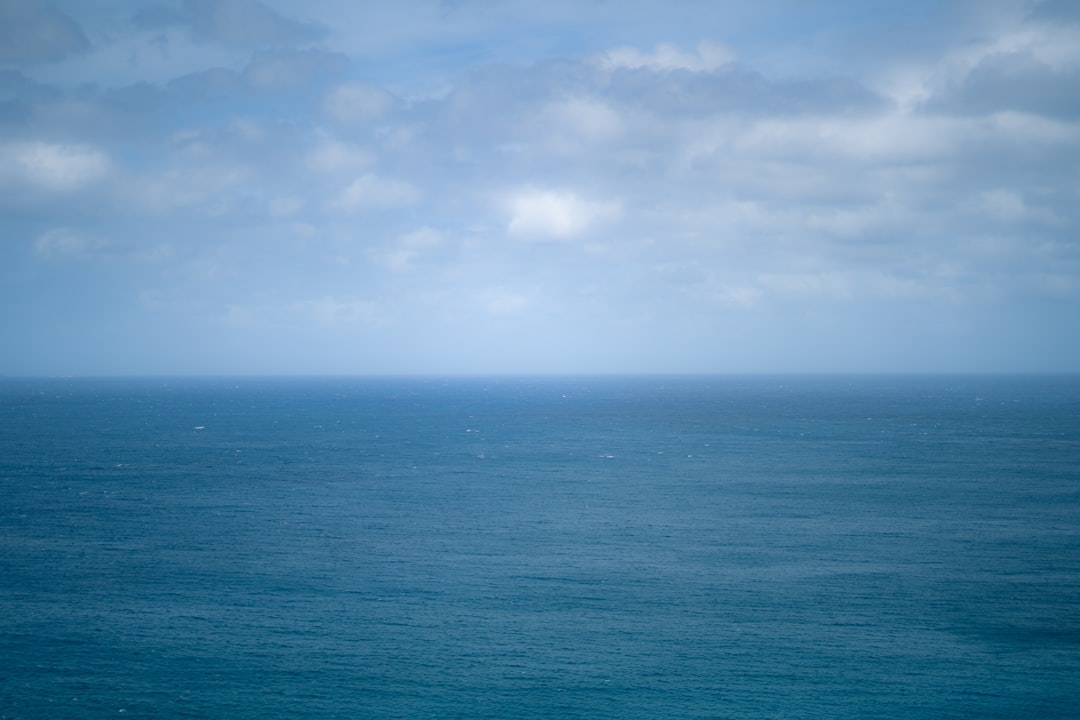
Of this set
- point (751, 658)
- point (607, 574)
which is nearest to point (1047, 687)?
point (751, 658)

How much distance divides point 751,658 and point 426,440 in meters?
123

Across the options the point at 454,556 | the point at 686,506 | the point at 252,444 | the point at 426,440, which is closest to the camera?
the point at 454,556

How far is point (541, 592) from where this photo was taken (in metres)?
64.0

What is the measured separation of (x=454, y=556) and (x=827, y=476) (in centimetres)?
6337

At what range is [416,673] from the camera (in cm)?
5016

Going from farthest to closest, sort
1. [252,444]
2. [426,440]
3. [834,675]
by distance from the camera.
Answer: [426,440] → [252,444] → [834,675]

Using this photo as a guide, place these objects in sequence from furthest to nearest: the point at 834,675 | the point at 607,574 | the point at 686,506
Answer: the point at 686,506, the point at 607,574, the point at 834,675

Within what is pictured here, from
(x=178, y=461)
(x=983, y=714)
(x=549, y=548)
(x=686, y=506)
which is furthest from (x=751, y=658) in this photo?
(x=178, y=461)

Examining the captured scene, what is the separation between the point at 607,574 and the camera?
69250mm

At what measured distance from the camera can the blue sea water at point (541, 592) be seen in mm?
47500

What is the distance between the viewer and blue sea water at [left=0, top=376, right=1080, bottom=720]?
156 feet

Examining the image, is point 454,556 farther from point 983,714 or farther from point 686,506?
point 983,714

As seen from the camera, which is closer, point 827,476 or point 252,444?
point 827,476

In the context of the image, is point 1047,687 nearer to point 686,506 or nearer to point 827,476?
point 686,506
